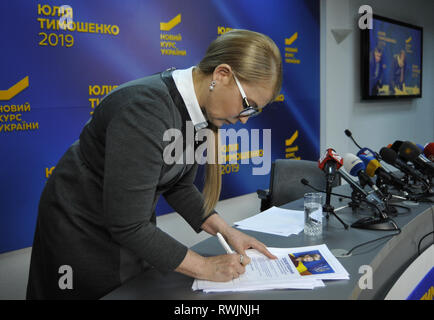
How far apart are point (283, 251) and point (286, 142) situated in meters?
2.36

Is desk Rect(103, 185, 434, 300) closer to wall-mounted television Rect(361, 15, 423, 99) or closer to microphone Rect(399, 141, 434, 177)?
microphone Rect(399, 141, 434, 177)

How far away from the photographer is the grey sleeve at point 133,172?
84 cm

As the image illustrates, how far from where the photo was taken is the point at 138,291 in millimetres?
998

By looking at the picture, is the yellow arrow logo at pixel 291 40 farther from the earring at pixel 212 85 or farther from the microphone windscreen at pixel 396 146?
the earring at pixel 212 85

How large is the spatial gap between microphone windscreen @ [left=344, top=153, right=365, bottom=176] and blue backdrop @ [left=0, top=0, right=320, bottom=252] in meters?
1.17

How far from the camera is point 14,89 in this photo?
183 cm

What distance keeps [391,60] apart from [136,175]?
179 inches

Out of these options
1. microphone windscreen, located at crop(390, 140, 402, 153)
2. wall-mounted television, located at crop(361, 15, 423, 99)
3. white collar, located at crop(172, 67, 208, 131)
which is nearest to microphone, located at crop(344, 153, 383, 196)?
microphone windscreen, located at crop(390, 140, 402, 153)

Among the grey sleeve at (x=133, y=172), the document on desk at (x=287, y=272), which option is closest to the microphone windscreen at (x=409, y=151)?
the document on desk at (x=287, y=272)

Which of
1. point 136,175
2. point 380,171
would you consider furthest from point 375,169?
point 136,175

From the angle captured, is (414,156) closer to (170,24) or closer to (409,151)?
(409,151)

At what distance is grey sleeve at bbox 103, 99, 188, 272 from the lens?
84cm
